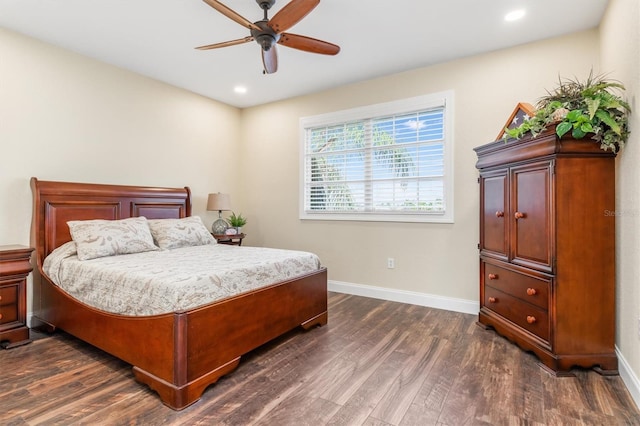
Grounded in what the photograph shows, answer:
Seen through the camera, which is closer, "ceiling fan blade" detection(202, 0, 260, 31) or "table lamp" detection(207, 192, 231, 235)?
"ceiling fan blade" detection(202, 0, 260, 31)

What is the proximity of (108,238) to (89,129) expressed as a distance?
4.53ft

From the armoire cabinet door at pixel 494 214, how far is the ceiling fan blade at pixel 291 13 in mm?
1979

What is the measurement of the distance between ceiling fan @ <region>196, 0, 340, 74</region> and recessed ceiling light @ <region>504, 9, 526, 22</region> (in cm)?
145

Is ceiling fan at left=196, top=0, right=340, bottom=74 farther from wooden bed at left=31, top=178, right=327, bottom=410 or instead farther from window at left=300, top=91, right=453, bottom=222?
wooden bed at left=31, top=178, right=327, bottom=410

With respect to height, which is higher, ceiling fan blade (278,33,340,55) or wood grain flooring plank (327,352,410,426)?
ceiling fan blade (278,33,340,55)

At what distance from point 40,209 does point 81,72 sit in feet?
4.90

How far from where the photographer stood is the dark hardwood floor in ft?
5.84

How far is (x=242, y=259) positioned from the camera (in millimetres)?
2752

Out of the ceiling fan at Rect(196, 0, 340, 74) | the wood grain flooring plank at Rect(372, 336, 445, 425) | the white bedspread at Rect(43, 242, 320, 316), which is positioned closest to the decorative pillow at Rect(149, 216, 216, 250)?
the white bedspread at Rect(43, 242, 320, 316)

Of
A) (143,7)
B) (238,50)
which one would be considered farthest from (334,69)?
(143,7)

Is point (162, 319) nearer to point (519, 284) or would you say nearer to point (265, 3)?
point (265, 3)

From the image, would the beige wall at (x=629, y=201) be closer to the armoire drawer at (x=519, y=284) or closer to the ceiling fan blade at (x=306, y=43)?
the armoire drawer at (x=519, y=284)

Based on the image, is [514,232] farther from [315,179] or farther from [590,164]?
[315,179]

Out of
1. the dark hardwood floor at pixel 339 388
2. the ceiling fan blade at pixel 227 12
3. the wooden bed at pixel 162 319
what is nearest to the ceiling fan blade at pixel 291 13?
the ceiling fan blade at pixel 227 12
